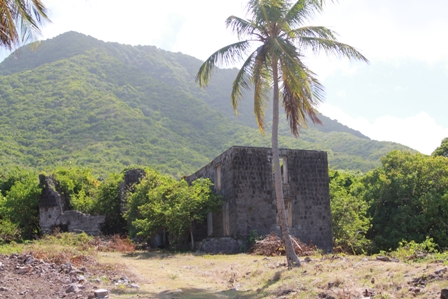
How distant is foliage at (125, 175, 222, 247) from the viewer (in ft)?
66.3

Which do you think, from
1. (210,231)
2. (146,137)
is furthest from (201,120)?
(210,231)

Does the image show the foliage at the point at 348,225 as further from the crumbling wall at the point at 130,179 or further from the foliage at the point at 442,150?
the foliage at the point at 442,150

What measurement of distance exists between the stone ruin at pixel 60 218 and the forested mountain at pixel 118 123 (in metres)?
22.5

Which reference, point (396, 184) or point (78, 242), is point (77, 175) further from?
point (396, 184)

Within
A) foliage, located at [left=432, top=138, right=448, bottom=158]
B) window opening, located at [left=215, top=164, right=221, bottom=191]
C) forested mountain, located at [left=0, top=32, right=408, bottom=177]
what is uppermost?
forested mountain, located at [left=0, top=32, right=408, bottom=177]

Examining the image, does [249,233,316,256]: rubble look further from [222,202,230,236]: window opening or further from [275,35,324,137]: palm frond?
[275,35,324,137]: palm frond

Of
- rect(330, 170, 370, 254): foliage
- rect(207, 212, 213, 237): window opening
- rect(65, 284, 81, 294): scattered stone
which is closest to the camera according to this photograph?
rect(65, 284, 81, 294): scattered stone

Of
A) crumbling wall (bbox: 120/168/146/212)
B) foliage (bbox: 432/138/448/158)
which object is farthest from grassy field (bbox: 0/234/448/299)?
foliage (bbox: 432/138/448/158)

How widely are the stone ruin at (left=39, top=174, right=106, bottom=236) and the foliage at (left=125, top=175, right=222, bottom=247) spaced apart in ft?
11.4

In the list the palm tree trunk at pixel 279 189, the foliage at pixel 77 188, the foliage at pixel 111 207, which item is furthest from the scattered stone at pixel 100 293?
the foliage at pixel 77 188

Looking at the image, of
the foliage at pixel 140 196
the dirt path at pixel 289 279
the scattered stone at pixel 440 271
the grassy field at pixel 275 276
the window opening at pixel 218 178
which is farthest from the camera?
the foliage at pixel 140 196

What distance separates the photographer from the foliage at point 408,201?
23328mm

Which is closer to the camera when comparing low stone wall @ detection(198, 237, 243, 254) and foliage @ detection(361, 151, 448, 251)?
low stone wall @ detection(198, 237, 243, 254)

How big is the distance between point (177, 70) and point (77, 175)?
84.8 m
